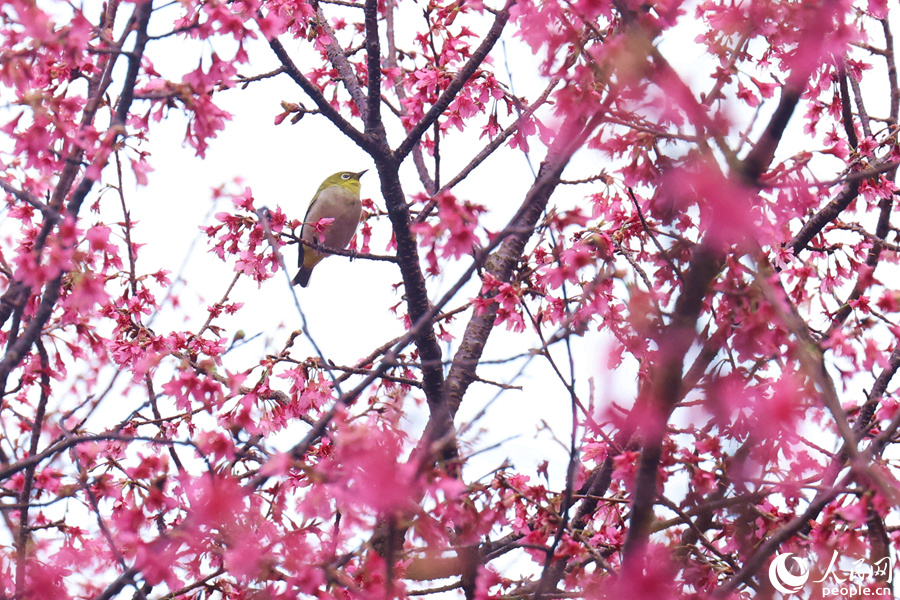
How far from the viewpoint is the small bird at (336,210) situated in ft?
21.2

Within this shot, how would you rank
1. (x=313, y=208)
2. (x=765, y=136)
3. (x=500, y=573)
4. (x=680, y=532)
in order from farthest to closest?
(x=313, y=208) → (x=680, y=532) → (x=500, y=573) → (x=765, y=136)

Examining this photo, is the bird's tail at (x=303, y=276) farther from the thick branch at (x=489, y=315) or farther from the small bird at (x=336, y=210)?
the thick branch at (x=489, y=315)

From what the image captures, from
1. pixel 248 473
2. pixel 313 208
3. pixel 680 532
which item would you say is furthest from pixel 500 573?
pixel 313 208

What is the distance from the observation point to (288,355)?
14.3ft

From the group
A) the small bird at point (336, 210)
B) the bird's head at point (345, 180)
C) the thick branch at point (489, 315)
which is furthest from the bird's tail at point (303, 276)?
the thick branch at point (489, 315)

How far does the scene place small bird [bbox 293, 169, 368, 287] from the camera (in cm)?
647

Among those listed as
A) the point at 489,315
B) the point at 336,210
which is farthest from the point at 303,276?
the point at 489,315

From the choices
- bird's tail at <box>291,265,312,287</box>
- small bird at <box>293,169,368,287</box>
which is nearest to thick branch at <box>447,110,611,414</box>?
small bird at <box>293,169,368,287</box>

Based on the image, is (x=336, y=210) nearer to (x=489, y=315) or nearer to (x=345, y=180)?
(x=345, y=180)

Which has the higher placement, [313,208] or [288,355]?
[313,208]

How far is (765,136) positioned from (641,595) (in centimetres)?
144

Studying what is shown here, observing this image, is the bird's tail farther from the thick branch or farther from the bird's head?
the thick branch

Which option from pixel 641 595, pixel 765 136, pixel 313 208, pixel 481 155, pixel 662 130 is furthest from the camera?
pixel 313 208

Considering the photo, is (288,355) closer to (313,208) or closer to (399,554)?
(399,554)
